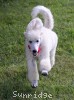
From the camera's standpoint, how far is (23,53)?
17.8 ft

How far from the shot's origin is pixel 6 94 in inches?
168

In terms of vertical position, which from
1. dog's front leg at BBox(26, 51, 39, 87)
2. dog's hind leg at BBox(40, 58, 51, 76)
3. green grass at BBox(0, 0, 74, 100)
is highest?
dog's hind leg at BBox(40, 58, 51, 76)

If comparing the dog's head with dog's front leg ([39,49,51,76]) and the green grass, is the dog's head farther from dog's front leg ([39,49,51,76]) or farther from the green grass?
the green grass

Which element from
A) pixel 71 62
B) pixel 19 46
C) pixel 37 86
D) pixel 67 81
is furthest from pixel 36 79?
pixel 19 46

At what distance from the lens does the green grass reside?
14.5 feet

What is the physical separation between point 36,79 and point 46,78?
49 cm

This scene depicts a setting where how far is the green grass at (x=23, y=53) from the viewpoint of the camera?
442 cm

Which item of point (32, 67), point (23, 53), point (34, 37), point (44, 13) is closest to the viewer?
point (34, 37)

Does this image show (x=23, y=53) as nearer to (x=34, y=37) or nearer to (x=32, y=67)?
(x=32, y=67)

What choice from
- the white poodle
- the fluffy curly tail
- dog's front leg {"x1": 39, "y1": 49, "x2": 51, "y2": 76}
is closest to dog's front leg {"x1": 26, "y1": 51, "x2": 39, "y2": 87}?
the white poodle

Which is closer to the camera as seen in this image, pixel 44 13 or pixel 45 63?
pixel 45 63

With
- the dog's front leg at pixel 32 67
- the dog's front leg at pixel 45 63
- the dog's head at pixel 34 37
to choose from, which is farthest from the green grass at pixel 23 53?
the dog's head at pixel 34 37

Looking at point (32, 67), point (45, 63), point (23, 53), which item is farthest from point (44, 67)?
point (23, 53)

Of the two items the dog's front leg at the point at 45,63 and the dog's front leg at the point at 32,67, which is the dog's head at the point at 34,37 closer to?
the dog's front leg at the point at 45,63
